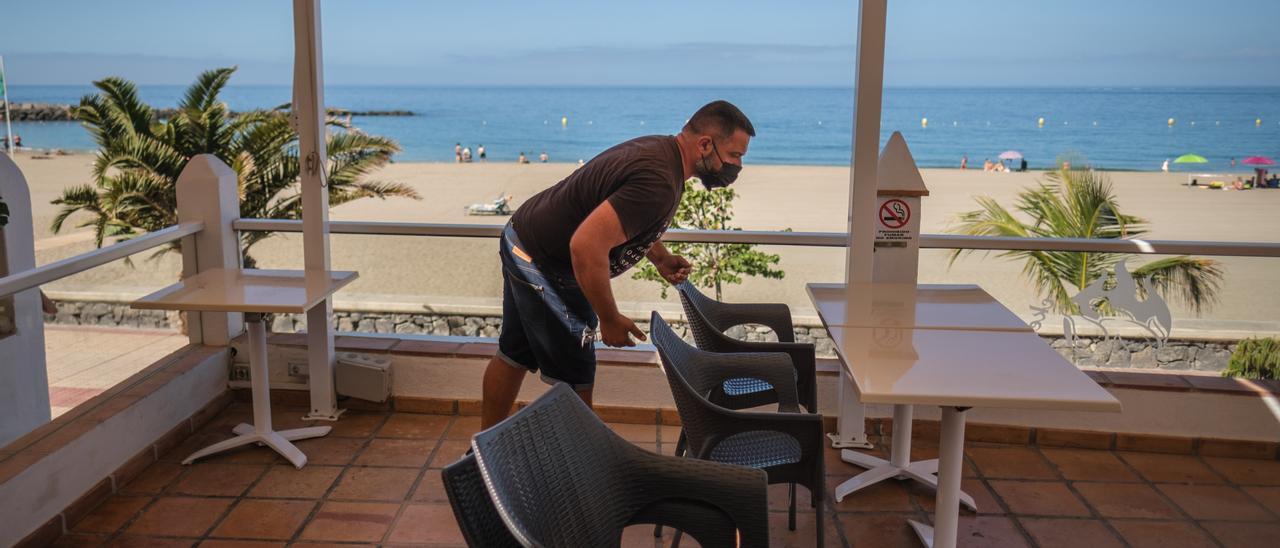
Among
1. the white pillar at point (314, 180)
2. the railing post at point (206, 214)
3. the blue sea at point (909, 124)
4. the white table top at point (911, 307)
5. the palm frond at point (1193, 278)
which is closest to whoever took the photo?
the white table top at point (911, 307)

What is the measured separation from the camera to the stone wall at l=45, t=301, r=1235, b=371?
4359mm

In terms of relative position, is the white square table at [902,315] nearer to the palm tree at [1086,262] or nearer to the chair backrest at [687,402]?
the chair backrest at [687,402]

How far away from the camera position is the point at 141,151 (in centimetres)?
991

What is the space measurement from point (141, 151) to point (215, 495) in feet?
24.2

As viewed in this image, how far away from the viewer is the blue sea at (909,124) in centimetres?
4066

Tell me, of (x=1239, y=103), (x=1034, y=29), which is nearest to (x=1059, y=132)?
(x=1034, y=29)

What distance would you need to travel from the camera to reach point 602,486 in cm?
215

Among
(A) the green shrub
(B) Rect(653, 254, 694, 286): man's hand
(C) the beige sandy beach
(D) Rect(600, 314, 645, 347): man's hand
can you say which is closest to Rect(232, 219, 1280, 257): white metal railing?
(B) Rect(653, 254, 694, 286): man's hand

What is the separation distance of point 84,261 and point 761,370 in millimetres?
2418

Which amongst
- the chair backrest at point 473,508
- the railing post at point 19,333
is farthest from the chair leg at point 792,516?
the railing post at point 19,333

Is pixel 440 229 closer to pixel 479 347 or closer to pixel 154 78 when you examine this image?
pixel 479 347

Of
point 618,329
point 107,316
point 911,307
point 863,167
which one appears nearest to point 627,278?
point 107,316

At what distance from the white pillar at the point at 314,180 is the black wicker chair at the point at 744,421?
200 centimetres

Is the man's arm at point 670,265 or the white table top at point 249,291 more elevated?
the man's arm at point 670,265
